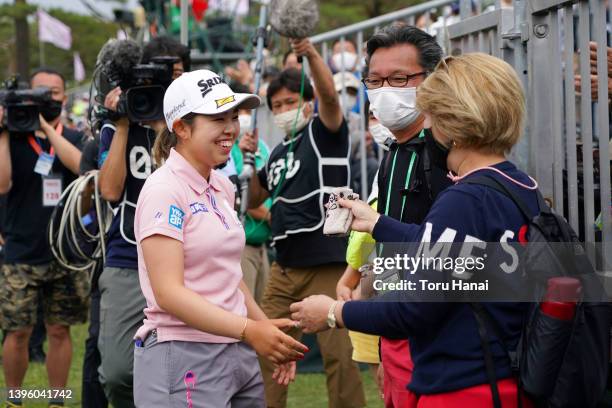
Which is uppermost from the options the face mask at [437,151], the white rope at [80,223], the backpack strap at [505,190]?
the face mask at [437,151]

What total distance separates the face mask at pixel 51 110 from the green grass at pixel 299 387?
202 centimetres

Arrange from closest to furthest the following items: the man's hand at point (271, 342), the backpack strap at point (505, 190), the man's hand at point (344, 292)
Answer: the backpack strap at point (505, 190)
the man's hand at point (271, 342)
the man's hand at point (344, 292)

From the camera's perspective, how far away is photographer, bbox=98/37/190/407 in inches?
195

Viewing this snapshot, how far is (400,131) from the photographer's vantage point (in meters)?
3.98

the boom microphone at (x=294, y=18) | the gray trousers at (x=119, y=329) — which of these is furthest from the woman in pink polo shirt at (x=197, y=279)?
the boom microphone at (x=294, y=18)

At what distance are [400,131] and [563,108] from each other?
0.64 m

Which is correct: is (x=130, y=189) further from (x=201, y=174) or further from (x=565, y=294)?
(x=565, y=294)

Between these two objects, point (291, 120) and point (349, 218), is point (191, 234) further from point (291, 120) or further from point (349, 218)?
point (291, 120)

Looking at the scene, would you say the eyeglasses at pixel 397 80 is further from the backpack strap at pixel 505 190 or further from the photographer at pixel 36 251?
the photographer at pixel 36 251

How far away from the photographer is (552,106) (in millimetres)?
3730

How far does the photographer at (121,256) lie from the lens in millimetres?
4941

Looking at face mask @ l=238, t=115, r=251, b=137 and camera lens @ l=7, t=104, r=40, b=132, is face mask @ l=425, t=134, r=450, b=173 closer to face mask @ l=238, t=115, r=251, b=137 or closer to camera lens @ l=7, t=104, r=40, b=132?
camera lens @ l=7, t=104, r=40, b=132

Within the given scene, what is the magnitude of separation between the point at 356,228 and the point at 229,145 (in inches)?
29.9

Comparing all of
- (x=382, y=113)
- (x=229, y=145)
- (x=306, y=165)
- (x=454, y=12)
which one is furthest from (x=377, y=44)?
(x=454, y=12)
